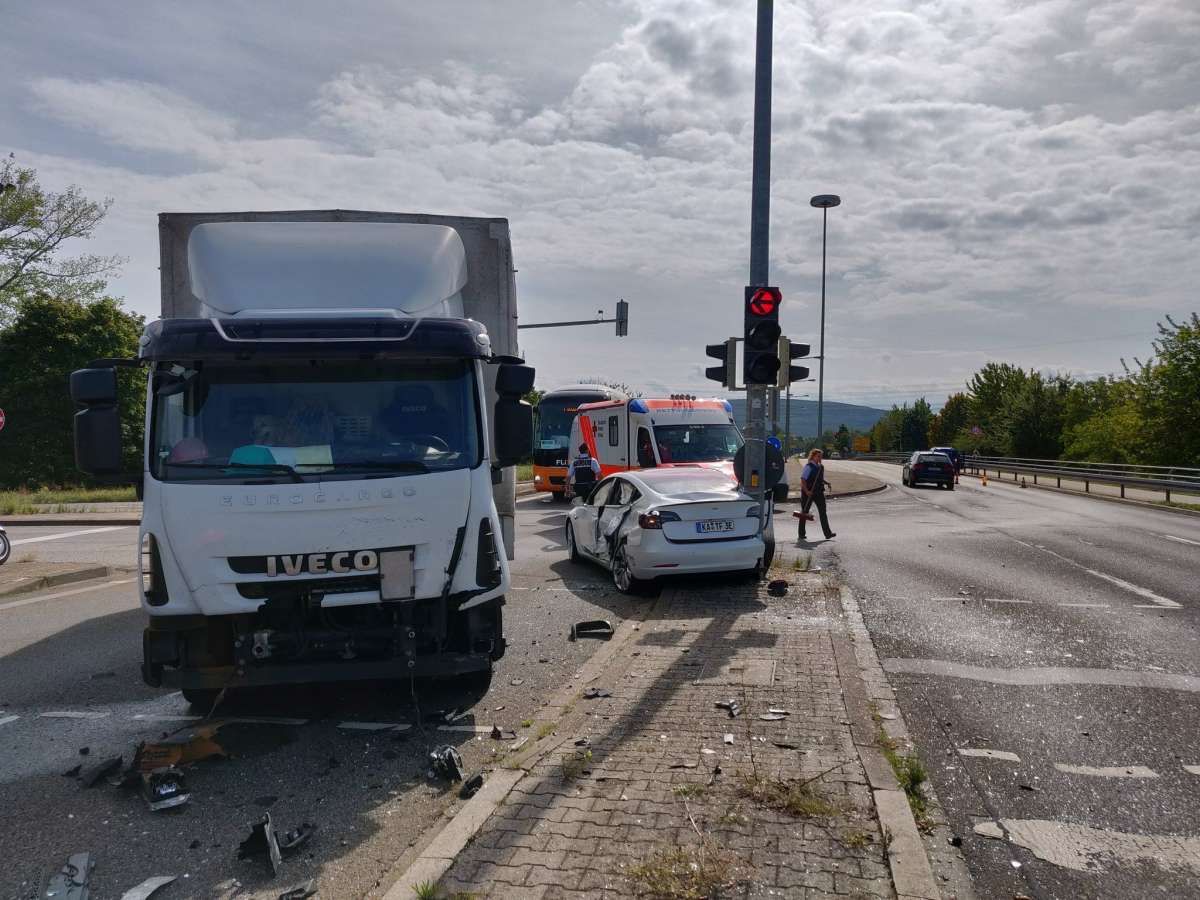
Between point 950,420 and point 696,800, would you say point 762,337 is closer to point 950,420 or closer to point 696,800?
point 696,800

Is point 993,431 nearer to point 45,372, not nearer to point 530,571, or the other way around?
→ point 45,372

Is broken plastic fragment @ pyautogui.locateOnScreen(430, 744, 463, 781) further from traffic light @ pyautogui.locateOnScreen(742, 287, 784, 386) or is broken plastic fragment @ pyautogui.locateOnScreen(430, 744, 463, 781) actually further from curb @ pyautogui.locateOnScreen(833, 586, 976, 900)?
traffic light @ pyautogui.locateOnScreen(742, 287, 784, 386)

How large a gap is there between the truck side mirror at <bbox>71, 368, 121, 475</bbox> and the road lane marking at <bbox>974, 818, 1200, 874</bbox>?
5.17m

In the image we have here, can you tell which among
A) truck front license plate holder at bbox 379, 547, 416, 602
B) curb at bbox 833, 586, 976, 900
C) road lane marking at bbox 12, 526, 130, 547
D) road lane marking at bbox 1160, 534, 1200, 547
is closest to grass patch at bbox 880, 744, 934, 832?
curb at bbox 833, 586, 976, 900

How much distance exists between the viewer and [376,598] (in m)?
5.46

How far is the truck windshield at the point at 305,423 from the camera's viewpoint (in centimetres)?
554

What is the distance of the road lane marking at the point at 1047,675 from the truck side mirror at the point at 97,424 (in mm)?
5724

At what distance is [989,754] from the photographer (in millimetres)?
5328

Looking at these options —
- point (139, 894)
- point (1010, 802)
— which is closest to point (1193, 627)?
point (1010, 802)

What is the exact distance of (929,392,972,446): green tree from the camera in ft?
380

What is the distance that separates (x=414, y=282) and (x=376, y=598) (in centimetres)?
255

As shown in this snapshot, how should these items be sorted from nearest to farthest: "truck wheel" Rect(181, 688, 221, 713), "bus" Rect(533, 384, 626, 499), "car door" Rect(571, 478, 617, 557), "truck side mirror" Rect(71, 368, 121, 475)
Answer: "truck side mirror" Rect(71, 368, 121, 475)
"truck wheel" Rect(181, 688, 221, 713)
"car door" Rect(571, 478, 617, 557)
"bus" Rect(533, 384, 626, 499)

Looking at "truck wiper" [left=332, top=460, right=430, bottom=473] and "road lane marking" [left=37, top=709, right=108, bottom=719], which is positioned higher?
"truck wiper" [left=332, top=460, right=430, bottom=473]

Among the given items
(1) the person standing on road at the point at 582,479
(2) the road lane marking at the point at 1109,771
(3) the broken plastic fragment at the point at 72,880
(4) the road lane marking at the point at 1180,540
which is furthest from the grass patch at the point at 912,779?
(4) the road lane marking at the point at 1180,540
